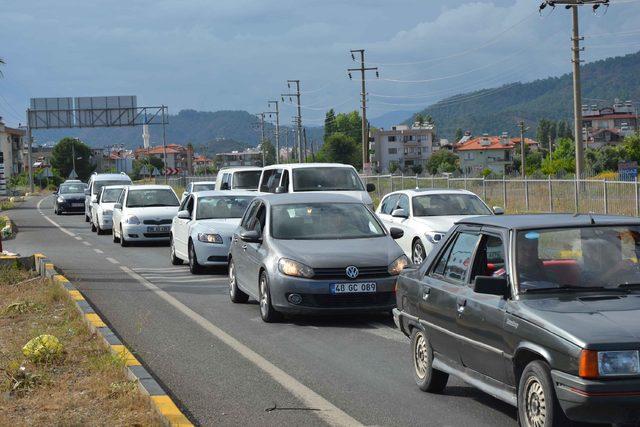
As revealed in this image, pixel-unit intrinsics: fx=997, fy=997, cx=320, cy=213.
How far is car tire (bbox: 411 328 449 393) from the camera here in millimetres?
7895

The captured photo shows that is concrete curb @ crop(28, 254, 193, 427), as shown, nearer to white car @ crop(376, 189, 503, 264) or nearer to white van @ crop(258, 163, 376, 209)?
white car @ crop(376, 189, 503, 264)

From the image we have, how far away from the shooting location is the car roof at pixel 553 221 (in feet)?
22.5

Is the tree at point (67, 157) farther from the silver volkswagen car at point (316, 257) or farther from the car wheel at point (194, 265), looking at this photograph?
the silver volkswagen car at point (316, 257)

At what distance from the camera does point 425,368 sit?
804 centimetres

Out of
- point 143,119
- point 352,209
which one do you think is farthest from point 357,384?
point 143,119

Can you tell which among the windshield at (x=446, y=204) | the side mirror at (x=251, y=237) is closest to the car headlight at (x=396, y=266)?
the side mirror at (x=251, y=237)

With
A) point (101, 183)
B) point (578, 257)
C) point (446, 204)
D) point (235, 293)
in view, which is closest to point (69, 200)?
point (101, 183)

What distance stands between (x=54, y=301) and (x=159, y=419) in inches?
283

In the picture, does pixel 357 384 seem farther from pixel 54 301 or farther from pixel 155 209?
pixel 155 209

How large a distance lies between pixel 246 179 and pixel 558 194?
11.7 m

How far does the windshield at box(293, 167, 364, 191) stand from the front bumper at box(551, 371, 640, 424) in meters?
18.3

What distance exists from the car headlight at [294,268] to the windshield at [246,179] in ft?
61.6

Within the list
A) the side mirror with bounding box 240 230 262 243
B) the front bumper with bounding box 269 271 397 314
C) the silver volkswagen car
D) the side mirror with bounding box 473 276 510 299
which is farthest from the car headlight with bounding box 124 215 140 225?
the side mirror with bounding box 473 276 510 299

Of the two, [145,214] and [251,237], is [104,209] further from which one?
[251,237]
